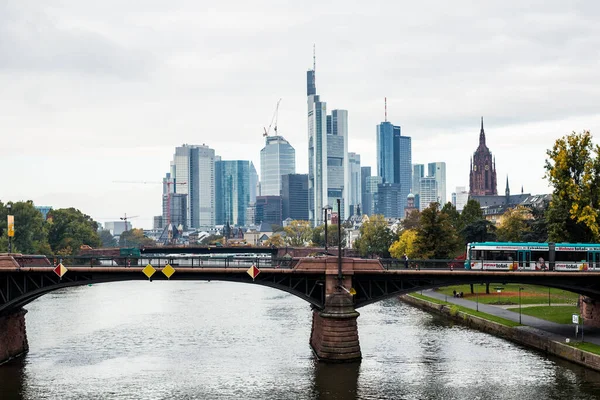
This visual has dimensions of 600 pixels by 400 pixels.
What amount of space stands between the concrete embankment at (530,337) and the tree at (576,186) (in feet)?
51.4

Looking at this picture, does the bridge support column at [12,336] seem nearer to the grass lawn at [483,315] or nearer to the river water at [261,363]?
the river water at [261,363]

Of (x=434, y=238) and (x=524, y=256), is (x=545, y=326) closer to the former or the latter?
(x=524, y=256)

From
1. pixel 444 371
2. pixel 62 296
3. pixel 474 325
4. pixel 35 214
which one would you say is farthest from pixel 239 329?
pixel 35 214

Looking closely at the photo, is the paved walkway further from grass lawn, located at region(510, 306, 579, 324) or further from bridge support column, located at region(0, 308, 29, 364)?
bridge support column, located at region(0, 308, 29, 364)

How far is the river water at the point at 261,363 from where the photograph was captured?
60031mm

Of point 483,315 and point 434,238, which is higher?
point 434,238

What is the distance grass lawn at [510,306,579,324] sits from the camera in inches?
3417

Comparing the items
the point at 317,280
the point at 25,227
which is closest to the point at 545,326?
the point at 317,280

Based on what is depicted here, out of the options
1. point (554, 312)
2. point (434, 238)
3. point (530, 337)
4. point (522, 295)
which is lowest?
point (530, 337)

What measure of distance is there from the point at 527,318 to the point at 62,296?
88667mm

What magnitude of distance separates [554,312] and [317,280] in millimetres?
33808

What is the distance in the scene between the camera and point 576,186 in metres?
93.4

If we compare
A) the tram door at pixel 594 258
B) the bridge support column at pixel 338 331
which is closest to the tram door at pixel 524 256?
the tram door at pixel 594 258

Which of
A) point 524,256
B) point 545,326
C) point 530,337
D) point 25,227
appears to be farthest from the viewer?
point 25,227
